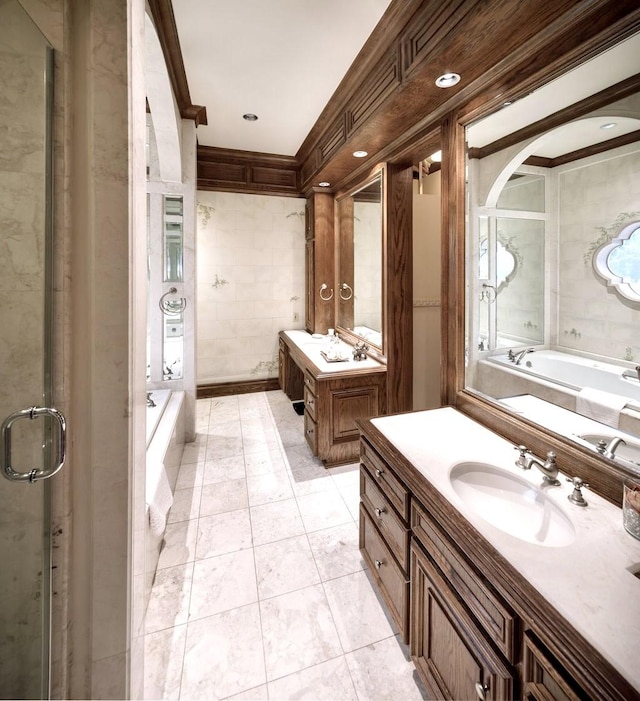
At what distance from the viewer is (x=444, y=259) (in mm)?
1811

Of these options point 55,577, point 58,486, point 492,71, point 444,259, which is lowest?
point 55,577

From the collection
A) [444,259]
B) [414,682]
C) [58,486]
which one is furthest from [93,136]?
[414,682]

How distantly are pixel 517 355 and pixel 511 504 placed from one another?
0.62 metres

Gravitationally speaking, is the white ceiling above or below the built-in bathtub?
above

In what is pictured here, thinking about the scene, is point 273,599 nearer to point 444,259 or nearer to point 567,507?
point 567,507

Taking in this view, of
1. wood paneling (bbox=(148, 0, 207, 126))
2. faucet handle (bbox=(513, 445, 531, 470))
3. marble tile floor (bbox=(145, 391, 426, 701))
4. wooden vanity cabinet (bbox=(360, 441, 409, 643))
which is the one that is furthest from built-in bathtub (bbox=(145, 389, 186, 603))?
wood paneling (bbox=(148, 0, 207, 126))

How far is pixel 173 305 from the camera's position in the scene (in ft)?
9.49

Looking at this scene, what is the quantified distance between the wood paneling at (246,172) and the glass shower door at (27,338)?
3.27 metres

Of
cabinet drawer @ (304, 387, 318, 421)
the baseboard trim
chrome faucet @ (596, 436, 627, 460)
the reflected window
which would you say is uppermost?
the reflected window

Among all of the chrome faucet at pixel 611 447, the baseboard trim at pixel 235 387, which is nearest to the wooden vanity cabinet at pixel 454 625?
the chrome faucet at pixel 611 447

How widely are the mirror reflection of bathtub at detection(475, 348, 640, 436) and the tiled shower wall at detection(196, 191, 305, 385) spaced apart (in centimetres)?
305

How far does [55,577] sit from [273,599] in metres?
1.02

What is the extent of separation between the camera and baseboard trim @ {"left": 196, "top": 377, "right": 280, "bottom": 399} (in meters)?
4.12

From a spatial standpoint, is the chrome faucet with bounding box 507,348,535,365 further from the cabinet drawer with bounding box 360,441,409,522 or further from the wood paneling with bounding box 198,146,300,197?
the wood paneling with bounding box 198,146,300,197
